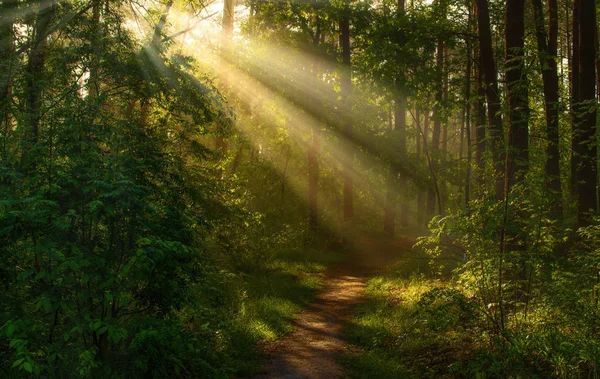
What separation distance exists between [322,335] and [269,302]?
2.29 metres

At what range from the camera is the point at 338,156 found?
25812 mm

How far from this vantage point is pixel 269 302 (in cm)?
1181

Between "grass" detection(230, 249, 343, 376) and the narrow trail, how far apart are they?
0.89 feet

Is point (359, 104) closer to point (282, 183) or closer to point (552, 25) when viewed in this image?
point (282, 183)

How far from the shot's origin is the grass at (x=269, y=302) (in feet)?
28.3

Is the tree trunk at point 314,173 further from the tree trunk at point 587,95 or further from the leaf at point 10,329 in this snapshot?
the leaf at point 10,329

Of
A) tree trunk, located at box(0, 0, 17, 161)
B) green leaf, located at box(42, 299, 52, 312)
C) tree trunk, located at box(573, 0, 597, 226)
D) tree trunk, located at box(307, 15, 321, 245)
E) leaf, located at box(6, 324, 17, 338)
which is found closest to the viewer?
leaf, located at box(6, 324, 17, 338)

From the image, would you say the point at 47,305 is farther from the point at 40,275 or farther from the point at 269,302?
the point at 269,302

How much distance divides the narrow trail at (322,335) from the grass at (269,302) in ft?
0.89

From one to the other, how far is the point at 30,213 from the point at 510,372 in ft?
18.4

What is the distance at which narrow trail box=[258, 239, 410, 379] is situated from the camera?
25.5 ft

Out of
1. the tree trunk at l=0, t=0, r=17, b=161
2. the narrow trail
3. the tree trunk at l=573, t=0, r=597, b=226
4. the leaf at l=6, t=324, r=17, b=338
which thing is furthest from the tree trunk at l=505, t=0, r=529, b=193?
the tree trunk at l=0, t=0, r=17, b=161

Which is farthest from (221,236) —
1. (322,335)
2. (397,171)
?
(397,171)

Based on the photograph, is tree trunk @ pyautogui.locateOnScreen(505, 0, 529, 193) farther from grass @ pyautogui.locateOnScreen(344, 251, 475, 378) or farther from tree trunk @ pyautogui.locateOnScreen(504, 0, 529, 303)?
grass @ pyautogui.locateOnScreen(344, 251, 475, 378)
